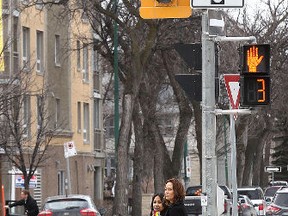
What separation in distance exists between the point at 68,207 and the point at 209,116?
51.1ft

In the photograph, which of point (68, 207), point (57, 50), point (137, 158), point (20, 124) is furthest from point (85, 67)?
point (68, 207)

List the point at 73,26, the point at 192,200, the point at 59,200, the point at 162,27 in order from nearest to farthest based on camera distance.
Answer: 1. the point at 59,200
2. the point at 192,200
3. the point at 162,27
4. the point at 73,26

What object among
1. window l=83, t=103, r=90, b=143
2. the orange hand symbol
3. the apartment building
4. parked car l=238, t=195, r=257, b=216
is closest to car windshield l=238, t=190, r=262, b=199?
parked car l=238, t=195, r=257, b=216

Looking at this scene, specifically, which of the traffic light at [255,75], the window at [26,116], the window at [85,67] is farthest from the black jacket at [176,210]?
the window at [85,67]

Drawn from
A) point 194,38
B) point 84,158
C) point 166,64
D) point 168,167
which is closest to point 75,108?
point 84,158

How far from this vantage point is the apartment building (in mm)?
46688

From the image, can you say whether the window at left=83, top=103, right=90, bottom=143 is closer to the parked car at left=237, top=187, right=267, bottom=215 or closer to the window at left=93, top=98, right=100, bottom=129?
the window at left=93, top=98, right=100, bottom=129

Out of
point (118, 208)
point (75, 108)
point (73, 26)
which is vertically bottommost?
point (118, 208)

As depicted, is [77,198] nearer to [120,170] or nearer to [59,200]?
[59,200]

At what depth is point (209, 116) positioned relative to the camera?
15.9 metres

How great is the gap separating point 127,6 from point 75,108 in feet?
70.6

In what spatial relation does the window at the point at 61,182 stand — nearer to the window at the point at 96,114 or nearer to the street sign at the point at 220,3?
the window at the point at 96,114

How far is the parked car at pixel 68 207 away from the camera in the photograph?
3073 centimetres

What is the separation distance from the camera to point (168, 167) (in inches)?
1943
